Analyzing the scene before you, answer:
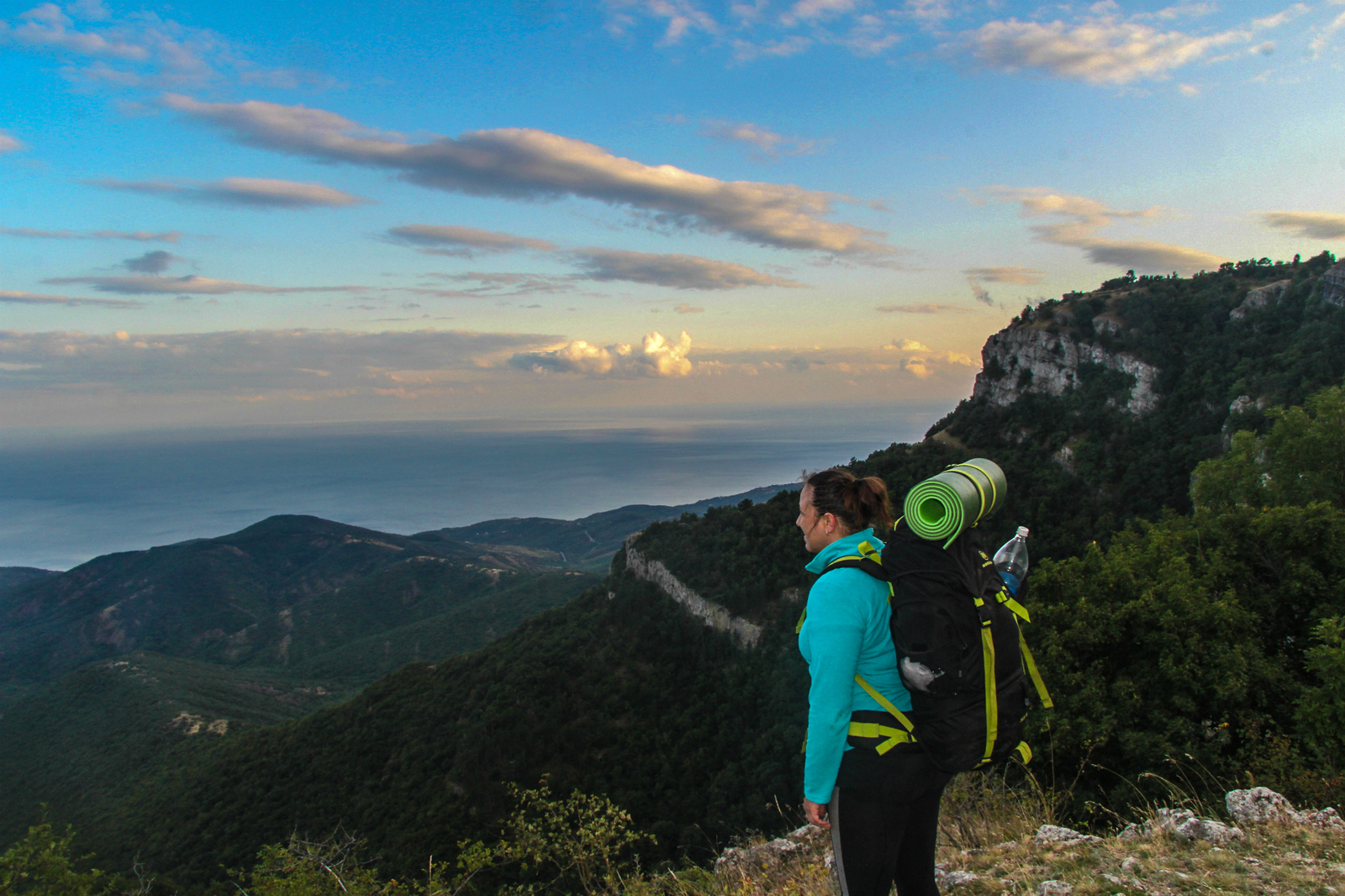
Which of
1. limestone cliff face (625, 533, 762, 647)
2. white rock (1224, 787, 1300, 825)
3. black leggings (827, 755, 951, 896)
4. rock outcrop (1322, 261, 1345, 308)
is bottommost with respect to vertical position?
limestone cliff face (625, 533, 762, 647)

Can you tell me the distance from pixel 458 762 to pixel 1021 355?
56.1m

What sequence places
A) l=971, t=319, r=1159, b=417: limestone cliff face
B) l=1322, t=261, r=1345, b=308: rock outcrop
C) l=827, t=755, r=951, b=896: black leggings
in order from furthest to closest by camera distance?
l=971, t=319, r=1159, b=417: limestone cliff face
l=1322, t=261, r=1345, b=308: rock outcrop
l=827, t=755, r=951, b=896: black leggings

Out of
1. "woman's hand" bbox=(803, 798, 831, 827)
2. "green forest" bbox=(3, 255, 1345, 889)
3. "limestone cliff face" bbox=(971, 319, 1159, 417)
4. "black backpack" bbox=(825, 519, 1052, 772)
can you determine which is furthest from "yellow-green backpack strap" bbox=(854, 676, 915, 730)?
"limestone cliff face" bbox=(971, 319, 1159, 417)

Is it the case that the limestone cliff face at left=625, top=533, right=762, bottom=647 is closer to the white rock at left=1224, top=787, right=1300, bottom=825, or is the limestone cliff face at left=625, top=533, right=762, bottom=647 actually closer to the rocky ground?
the rocky ground

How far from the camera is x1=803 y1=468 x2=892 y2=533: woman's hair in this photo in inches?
123

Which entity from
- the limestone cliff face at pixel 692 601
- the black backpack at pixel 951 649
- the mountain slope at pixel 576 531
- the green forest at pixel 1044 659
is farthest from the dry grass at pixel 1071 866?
the mountain slope at pixel 576 531

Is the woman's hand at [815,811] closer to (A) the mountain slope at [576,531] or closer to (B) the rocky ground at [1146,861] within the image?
(B) the rocky ground at [1146,861]

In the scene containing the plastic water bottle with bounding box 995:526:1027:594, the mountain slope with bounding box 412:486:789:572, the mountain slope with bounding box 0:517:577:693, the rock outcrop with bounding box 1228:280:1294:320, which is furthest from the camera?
the mountain slope with bounding box 412:486:789:572

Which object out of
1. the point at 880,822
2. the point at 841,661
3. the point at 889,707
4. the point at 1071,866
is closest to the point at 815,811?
the point at 880,822

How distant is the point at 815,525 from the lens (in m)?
3.19

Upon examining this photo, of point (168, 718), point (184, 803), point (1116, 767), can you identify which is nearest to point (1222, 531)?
point (1116, 767)

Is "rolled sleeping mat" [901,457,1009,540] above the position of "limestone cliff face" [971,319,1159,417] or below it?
below

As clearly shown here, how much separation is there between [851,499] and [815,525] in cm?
22

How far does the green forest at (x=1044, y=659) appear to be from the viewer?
10.1 meters
